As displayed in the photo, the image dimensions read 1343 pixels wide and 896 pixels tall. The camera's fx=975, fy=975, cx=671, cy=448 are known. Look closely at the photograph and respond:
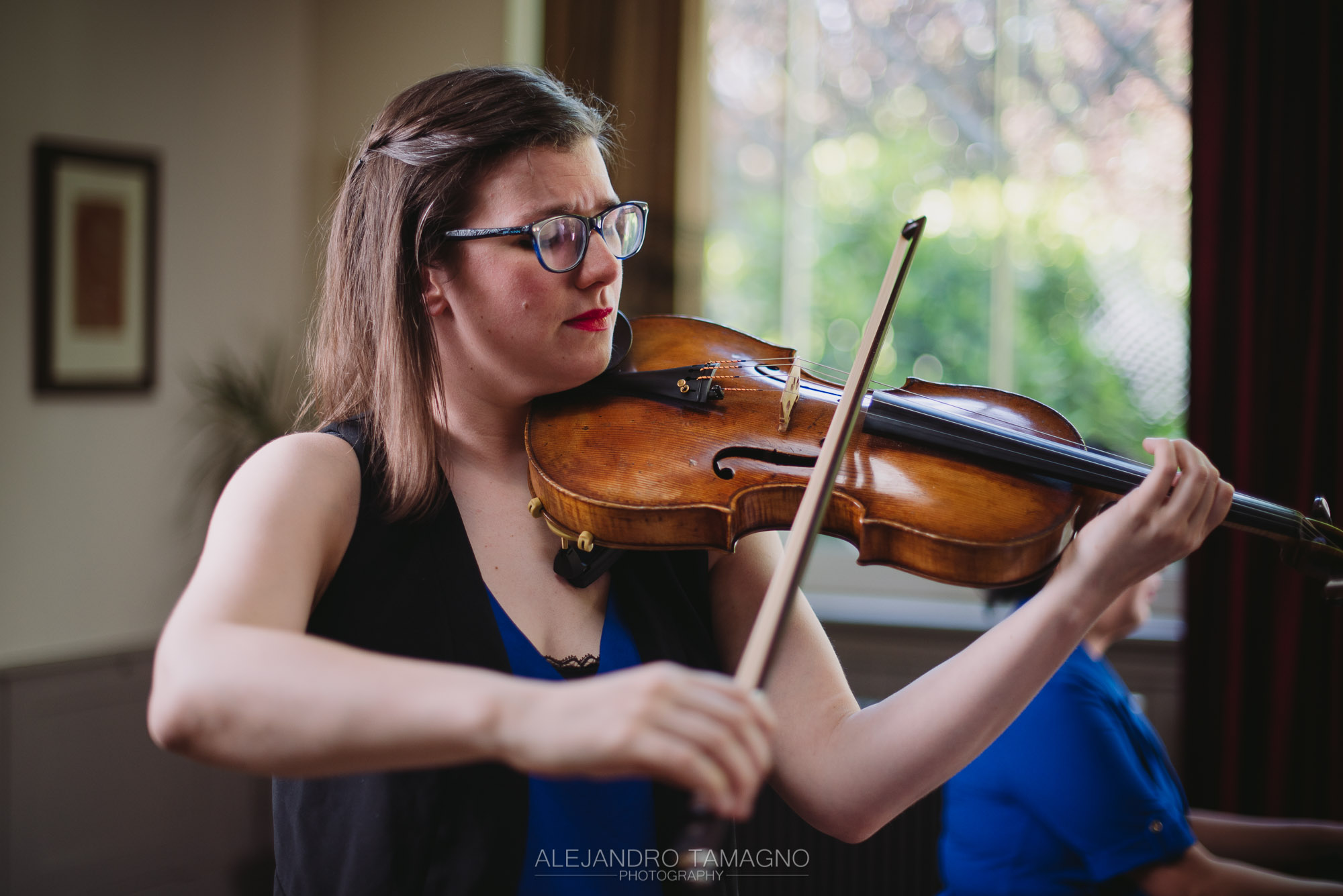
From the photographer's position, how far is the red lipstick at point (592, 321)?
3.16 feet

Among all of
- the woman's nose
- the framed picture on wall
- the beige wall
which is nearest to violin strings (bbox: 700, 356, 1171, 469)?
the woman's nose

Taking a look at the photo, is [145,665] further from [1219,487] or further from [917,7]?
[917,7]

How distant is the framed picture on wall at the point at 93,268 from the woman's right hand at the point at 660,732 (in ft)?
8.40

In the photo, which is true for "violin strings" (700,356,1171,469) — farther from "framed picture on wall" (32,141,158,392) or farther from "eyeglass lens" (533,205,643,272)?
"framed picture on wall" (32,141,158,392)

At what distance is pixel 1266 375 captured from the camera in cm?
257

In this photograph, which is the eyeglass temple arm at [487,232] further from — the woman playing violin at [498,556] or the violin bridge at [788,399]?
the violin bridge at [788,399]

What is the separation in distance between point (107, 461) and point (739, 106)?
2.20 meters

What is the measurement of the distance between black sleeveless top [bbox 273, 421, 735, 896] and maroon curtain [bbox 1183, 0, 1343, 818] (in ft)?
7.19

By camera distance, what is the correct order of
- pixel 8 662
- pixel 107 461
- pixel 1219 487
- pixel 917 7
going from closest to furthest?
1. pixel 1219 487
2. pixel 8 662
3. pixel 107 461
4. pixel 917 7

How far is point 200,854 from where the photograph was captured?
2818 mm

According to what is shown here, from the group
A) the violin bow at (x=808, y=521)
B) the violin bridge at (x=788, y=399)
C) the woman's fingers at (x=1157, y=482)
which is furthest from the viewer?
the violin bridge at (x=788, y=399)

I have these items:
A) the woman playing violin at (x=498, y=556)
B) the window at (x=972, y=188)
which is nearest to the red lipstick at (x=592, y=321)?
the woman playing violin at (x=498, y=556)

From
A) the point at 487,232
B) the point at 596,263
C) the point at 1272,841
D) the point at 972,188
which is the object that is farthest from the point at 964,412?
the point at 972,188

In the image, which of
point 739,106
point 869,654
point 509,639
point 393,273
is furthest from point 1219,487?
point 739,106
